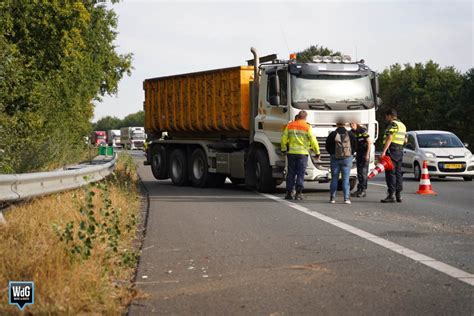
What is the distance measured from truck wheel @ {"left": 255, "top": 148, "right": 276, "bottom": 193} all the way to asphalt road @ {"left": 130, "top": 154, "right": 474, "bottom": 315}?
10.3 ft

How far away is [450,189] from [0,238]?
46.2ft

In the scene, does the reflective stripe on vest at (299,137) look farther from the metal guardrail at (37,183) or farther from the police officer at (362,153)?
the metal guardrail at (37,183)

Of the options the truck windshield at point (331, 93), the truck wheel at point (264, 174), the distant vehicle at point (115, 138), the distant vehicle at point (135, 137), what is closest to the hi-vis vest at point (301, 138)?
the truck windshield at point (331, 93)

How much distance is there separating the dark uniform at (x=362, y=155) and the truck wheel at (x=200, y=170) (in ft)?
14.5

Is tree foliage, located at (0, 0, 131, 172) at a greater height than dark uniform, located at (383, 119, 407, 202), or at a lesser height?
greater

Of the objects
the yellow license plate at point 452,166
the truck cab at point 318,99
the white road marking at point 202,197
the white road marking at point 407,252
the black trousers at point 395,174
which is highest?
the truck cab at point 318,99

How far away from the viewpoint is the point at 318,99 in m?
17.2

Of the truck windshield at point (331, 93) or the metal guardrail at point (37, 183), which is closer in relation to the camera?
the metal guardrail at point (37, 183)

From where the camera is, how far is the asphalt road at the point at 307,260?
20.1ft

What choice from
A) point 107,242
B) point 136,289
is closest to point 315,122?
point 107,242

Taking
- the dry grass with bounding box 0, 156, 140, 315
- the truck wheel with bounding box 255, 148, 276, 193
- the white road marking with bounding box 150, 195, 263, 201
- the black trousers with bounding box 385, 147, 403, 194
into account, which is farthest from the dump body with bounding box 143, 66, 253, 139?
the dry grass with bounding box 0, 156, 140, 315

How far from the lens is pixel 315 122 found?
55.9ft

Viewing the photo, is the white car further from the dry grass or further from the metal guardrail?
the dry grass

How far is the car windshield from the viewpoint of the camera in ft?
80.5
